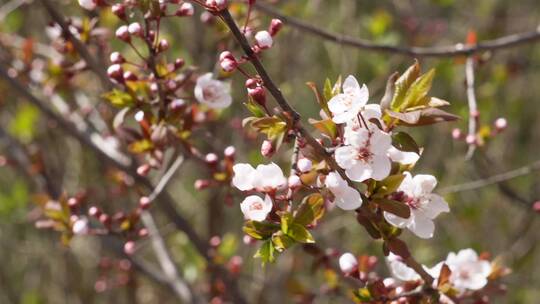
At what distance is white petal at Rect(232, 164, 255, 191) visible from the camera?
1492mm

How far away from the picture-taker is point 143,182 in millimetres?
2465

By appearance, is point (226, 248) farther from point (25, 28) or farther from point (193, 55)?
point (25, 28)

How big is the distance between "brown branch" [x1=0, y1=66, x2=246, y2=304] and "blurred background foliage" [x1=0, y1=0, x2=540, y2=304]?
2.65 ft

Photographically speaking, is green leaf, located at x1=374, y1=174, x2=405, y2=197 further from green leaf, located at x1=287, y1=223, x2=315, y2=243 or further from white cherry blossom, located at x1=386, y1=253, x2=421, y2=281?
white cherry blossom, located at x1=386, y1=253, x2=421, y2=281

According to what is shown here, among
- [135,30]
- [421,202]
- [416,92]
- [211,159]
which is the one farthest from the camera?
[211,159]

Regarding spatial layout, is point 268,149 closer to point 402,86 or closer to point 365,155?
point 365,155

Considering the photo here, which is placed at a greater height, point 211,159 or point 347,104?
point 347,104

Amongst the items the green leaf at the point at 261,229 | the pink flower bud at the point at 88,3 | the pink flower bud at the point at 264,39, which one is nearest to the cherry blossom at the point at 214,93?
the pink flower bud at the point at 88,3

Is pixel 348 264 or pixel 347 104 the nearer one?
pixel 347 104

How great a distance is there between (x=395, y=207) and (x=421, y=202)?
0.54 feet

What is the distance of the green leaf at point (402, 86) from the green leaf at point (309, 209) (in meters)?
0.26

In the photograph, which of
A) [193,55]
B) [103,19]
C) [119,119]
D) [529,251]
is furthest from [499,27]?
[119,119]

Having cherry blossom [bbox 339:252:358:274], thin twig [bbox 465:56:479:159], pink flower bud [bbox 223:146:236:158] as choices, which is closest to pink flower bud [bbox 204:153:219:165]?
pink flower bud [bbox 223:146:236:158]

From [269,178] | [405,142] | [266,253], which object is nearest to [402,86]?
[405,142]
